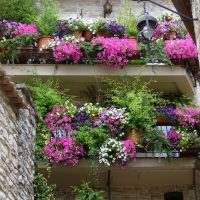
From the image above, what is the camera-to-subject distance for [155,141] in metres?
10.1

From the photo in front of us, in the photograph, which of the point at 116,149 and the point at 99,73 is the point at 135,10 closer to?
the point at 99,73

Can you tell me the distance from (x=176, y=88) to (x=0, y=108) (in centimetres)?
563

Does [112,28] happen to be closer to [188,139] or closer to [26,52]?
[26,52]

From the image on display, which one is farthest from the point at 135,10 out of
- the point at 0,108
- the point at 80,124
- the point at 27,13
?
the point at 0,108

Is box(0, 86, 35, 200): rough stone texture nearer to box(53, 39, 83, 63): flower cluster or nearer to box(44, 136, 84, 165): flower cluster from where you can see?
box(44, 136, 84, 165): flower cluster

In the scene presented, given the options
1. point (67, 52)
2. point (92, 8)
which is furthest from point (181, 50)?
point (92, 8)

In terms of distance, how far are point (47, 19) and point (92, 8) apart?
2.51 meters

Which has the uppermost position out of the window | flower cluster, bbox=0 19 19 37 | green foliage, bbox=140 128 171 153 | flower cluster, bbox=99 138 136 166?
flower cluster, bbox=0 19 19 37

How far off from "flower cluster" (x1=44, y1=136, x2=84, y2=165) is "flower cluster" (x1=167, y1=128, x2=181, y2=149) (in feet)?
5.64

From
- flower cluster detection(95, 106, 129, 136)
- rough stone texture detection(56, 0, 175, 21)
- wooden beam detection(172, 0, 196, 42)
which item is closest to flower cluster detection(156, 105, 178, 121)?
flower cluster detection(95, 106, 129, 136)

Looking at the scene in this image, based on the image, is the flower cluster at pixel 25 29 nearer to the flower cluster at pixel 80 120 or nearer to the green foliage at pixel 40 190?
the flower cluster at pixel 80 120

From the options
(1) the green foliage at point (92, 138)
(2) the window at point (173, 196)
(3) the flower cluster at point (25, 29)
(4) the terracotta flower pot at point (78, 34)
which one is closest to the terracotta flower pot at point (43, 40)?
(3) the flower cluster at point (25, 29)

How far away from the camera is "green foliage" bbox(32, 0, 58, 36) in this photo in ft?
40.4

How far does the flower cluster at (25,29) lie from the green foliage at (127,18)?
2226 mm
